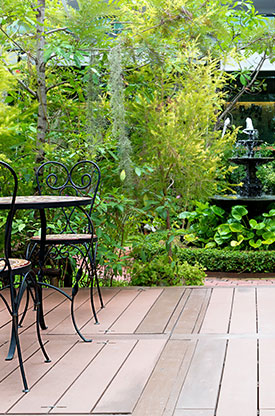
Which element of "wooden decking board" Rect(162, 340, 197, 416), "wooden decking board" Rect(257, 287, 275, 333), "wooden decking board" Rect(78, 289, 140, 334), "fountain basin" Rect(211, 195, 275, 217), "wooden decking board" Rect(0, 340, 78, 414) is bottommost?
"wooden decking board" Rect(0, 340, 78, 414)

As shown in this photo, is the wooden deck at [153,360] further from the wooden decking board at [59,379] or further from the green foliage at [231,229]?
the green foliage at [231,229]

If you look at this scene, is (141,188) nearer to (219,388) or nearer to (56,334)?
(56,334)

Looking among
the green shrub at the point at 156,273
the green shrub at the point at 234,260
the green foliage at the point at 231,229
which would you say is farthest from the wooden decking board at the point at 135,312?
the green foliage at the point at 231,229

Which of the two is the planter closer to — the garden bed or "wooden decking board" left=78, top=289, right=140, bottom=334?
the garden bed

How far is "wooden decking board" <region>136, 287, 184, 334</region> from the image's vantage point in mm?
3344

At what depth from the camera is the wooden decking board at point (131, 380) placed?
2273mm

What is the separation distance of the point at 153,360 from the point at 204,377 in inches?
13.2

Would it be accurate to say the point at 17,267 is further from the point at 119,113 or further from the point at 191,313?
the point at 119,113

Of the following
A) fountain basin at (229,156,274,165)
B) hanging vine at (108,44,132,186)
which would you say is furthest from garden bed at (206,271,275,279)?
hanging vine at (108,44,132,186)

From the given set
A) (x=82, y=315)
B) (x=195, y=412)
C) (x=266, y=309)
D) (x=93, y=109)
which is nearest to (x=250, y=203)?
(x=93, y=109)

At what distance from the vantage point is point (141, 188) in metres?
4.52

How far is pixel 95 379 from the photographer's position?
257 cm

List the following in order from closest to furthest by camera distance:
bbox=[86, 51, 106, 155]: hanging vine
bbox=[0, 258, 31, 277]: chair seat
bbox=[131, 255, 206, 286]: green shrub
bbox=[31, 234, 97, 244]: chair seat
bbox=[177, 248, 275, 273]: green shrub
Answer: bbox=[0, 258, 31, 277]: chair seat
bbox=[31, 234, 97, 244]: chair seat
bbox=[86, 51, 106, 155]: hanging vine
bbox=[131, 255, 206, 286]: green shrub
bbox=[177, 248, 275, 273]: green shrub

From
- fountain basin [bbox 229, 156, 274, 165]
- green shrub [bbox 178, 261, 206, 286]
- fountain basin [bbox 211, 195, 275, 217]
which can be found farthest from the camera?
fountain basin [bbox 229, 156, 274, 165]
